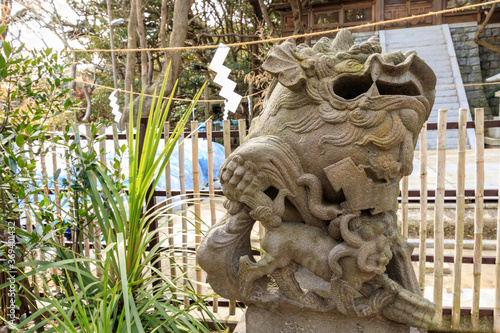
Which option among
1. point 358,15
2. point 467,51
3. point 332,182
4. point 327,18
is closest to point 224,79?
point 332,182

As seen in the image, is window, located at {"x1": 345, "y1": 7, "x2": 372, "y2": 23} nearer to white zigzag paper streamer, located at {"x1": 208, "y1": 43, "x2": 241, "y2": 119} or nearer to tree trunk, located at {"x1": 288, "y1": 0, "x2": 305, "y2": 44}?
tree trunk, located at {"x1": 288, "y1": 0, "x2": 305, "y2": 44}

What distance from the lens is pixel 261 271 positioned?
4.55 feet

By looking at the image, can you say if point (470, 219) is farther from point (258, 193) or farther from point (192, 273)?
point (258, 193)

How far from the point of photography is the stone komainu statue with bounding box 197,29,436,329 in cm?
130

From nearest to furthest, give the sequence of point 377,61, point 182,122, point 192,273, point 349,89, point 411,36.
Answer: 1. point 377,61
2. point 349,89
3. point 182,122
4. point 192,273
5. point 411,36

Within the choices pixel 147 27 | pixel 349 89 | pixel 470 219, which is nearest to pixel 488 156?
pixel 470 219

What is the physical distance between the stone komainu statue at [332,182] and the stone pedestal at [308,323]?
6cm

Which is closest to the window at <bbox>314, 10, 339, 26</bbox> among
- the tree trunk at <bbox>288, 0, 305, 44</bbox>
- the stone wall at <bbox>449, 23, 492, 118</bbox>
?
the tree trunk at <bbox>288, 0, 305, 44</bbox>

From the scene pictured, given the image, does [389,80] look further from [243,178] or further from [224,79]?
[224,79]

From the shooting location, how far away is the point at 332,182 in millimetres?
1317

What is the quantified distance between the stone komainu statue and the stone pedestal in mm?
65

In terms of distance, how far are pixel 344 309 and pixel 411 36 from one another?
11.3 metres

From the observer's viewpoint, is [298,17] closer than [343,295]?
No

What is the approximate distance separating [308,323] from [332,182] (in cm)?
55
